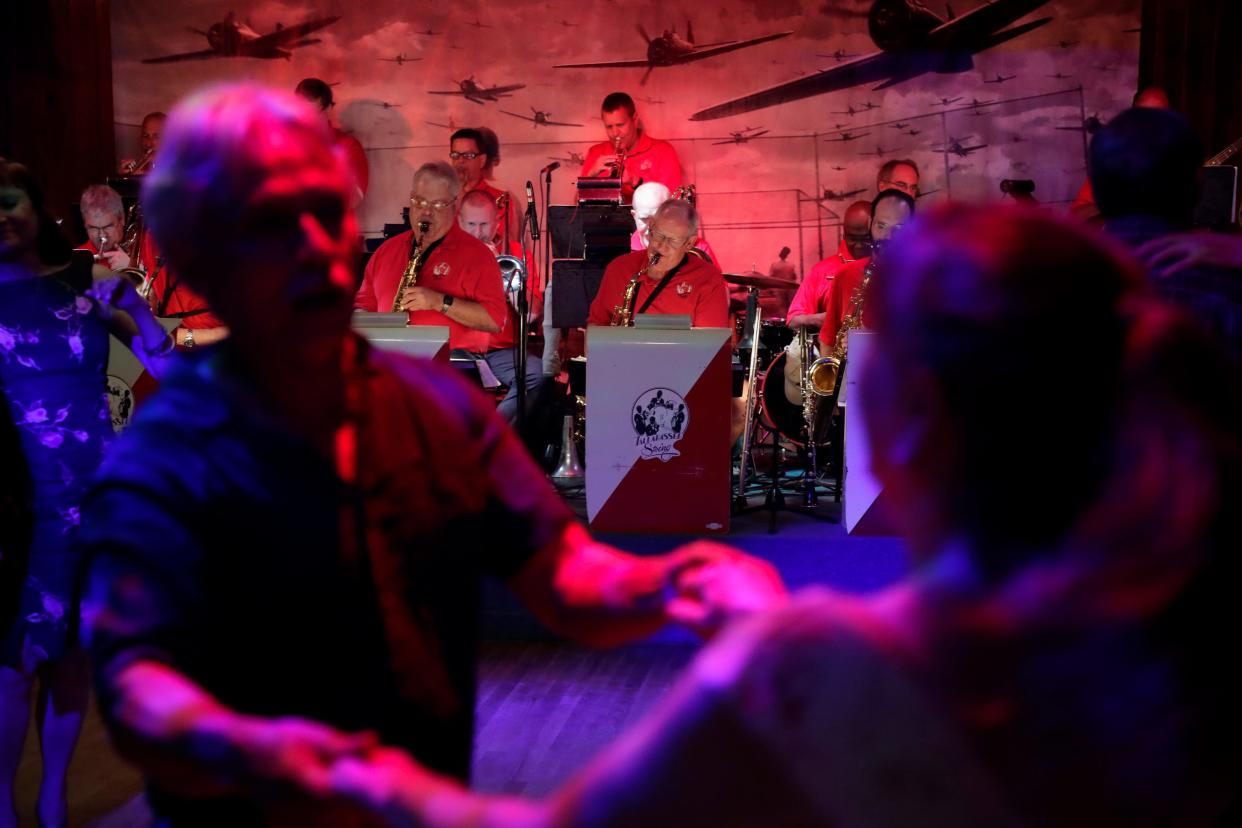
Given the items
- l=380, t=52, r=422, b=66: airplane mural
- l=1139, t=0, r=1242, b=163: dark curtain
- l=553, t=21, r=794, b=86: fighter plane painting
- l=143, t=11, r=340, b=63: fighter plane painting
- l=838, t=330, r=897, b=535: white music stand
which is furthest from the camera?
l=143, t=11, r=340, b=63: fighter plane painting

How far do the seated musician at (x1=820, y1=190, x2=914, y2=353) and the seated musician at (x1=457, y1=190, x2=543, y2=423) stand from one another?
159 centimetres

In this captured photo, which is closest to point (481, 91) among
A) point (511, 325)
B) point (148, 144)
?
point (148, 144)

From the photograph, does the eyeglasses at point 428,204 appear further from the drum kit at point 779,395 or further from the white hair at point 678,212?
the drum kit at point 779,395

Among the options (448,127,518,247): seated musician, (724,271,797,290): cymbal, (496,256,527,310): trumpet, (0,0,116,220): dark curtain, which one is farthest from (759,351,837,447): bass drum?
(0,0,116,220): dark curtain

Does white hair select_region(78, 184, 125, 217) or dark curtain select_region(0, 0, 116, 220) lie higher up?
dark curtain select_region(0, 0, 116, 220)

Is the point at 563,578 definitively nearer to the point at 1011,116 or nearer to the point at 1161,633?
the point at 1161,633

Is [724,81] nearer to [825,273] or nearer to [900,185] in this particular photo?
[900,185]

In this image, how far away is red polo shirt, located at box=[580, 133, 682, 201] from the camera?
930 cm

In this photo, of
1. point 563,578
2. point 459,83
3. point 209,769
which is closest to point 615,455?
point 563,578

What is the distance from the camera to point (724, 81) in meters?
10.1

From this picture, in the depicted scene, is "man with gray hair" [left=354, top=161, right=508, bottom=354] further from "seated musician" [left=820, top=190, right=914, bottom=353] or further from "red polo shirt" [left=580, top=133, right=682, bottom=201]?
A: "red polo shirt" [left=580, top=133, right=682, bottom=201]

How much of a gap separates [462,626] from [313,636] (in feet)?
0.59

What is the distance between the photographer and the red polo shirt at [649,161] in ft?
30.5

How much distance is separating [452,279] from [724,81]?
4.56 m
